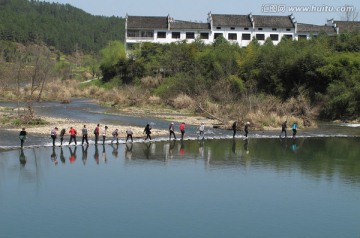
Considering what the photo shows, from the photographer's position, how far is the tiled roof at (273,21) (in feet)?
343

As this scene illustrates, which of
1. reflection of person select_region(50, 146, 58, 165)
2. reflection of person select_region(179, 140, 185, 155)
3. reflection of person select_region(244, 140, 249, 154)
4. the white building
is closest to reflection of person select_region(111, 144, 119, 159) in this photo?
reflection of person select_region(50, 146, 58, 165)

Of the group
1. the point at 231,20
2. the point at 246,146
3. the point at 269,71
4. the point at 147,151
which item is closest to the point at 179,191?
the point at 147,151

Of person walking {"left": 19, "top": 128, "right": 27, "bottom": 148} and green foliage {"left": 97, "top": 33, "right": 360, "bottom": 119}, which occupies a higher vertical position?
green foliage {"left": 97, "top": 33, "right": 360, "bottom": 119}

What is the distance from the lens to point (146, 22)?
105m

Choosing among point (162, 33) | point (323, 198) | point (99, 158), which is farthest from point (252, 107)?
point (162, 33)

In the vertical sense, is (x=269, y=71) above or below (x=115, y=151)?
above

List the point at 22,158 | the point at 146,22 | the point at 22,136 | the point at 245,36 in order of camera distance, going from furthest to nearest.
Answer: the point at 245,36 → the point at 146,22 → the point at 22,136 → the point at 22,158

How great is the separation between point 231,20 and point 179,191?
80352 mm

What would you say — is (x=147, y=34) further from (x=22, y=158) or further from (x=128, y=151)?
(x=22, y=158)

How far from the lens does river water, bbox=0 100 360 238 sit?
75.4ft

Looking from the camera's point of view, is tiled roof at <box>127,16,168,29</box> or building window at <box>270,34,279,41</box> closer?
tiled roof at <box>127,16,168,29</box>

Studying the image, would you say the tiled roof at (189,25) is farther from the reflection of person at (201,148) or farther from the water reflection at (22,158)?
the water reflection at (22,158)

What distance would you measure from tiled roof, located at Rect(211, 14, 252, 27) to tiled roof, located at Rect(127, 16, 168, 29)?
1008 cm

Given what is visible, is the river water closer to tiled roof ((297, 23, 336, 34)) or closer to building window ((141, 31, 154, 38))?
building window ((141, 31, 154, 38))
